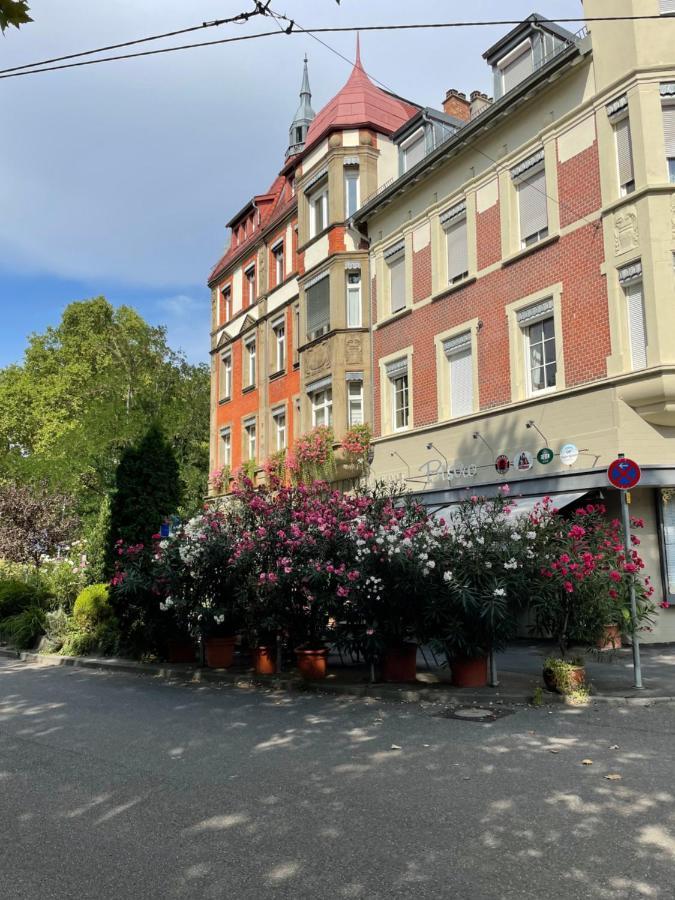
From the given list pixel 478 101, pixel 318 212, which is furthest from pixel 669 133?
pixel 318 212

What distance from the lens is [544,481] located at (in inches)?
562

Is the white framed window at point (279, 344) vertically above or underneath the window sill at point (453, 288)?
above

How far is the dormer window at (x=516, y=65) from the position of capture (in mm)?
16531

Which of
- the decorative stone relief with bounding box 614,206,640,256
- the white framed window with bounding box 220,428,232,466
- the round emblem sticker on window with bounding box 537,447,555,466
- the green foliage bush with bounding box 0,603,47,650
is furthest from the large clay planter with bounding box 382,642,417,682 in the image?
the white framed window with bounding box 220,428,232,466

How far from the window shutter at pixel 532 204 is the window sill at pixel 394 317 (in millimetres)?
3993

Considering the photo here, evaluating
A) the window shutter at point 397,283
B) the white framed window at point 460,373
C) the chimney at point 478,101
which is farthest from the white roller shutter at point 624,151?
the chimney at point 478,101

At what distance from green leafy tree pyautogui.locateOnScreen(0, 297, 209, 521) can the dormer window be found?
2296cm

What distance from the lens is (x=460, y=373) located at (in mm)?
17594

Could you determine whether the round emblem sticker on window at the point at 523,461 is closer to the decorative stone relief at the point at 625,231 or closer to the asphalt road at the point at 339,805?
the decorative stone relief at the point at 625,231

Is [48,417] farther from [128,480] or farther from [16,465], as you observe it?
[128,480]

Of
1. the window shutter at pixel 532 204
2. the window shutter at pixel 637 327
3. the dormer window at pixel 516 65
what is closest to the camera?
the window shutter at pixel 637 327

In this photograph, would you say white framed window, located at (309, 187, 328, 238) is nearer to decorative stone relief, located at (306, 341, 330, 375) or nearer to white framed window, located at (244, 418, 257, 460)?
decorative stone relief, located at (306, 341, 330, 375)

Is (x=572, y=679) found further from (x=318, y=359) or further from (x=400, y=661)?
(x=318, y=359)

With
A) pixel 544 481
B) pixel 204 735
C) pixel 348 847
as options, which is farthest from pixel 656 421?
pixel 348 847
